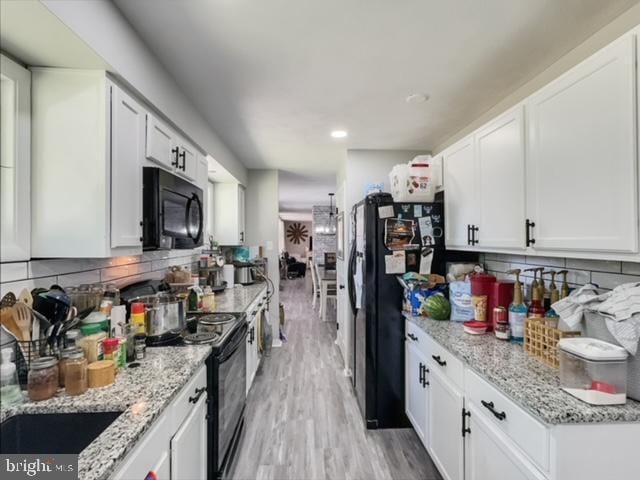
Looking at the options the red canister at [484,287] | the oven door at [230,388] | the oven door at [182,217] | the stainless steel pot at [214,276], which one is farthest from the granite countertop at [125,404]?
the stainless steel pot at [214,276]

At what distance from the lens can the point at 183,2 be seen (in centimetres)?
131

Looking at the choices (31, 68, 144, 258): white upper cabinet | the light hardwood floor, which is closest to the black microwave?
(31, 68, 144, 258): white upper cabinet

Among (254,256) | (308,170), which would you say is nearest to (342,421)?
(254,256)

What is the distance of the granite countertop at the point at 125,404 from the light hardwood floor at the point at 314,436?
3.69 ft

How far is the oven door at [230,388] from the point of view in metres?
1.73

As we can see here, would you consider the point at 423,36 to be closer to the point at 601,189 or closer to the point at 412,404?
the point at 601,189

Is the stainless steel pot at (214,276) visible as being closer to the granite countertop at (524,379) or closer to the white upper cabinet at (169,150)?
the white upper cabinet at (169,150)

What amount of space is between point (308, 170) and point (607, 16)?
3.35 meters

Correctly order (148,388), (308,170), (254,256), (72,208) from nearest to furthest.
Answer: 1. (148,388)
2. (72,208)
3. (254,256)
4. (308,170)

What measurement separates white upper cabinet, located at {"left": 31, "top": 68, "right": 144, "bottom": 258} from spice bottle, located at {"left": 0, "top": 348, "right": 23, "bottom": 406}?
0.39 m

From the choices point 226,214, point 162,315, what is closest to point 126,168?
point 162,315

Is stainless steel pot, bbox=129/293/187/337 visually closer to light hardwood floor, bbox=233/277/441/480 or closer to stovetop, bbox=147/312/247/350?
stovetop, bbox=147/312/247/350

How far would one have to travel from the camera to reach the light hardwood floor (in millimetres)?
2027

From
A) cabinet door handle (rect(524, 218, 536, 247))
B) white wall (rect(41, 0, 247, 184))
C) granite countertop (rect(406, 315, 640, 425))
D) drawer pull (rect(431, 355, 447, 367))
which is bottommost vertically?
drawer pull (rect(431, 355, 447, 367))
